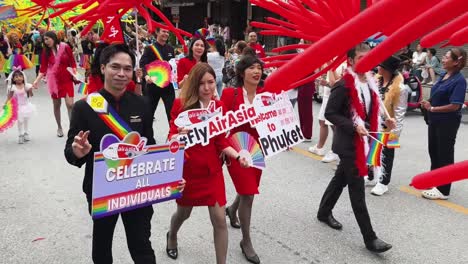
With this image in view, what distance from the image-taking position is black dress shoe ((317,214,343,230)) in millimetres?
4016

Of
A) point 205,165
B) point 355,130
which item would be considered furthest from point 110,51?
point 355,130

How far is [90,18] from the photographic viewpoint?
4.33 ft

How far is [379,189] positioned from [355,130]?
1.70m

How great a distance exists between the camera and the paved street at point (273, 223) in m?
3.50

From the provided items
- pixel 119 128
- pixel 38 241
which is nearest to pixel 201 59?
pixel 38 241

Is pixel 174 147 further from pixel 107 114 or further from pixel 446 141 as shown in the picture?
pixel 446 141

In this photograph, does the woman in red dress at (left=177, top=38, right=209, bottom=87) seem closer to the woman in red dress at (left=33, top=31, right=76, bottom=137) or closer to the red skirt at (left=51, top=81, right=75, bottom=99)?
the woman in red dress at (left=33, top=31, right=76, bottom=137)

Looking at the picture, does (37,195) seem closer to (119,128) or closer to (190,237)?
(190,237)

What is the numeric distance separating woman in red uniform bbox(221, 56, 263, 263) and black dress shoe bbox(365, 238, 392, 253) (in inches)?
37.0

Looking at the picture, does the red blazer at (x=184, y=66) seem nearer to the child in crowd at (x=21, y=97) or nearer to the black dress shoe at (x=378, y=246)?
the child in crowd at (x=21, y=97)

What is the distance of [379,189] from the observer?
16.2ft

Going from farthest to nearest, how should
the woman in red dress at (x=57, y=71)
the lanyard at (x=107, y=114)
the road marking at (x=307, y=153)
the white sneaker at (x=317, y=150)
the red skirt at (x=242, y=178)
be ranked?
1. the woman in red dress at (x=57, y=71)
2. the white sneaker at (x=317, y=150)
3. the road marking at (x=307, y=153)
4. the red skirt at (x=242, y=178)
5. the lanyard at (x=107, y=114)

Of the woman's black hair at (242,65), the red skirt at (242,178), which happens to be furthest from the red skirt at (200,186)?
the woman's black hair at (242,65)

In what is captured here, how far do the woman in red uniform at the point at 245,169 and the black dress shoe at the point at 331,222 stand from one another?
0.97 m
